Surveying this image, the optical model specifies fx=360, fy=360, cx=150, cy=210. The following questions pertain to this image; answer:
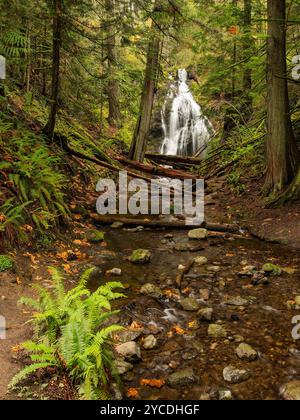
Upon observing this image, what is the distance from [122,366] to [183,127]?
2244 cm

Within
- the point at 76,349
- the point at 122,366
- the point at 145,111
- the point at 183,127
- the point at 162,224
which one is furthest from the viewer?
the point at 183,127

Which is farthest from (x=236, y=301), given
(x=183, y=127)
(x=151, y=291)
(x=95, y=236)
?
(x=183, y=127)

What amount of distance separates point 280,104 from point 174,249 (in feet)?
14.9

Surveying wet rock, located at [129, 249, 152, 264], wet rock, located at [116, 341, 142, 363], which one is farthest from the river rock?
wet rock, located at [116, 341, 142, 363]

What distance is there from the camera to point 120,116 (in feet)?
63.4

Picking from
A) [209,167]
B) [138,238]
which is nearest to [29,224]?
[138,238]

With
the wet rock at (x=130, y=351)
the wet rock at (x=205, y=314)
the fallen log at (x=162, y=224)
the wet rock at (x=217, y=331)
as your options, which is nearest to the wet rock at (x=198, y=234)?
the fallen log at (x=162, y=224)

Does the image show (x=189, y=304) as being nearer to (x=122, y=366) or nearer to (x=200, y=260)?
(x=122, y=366)

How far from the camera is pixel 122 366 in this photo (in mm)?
3537

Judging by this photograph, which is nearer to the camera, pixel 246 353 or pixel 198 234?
pixel 246 353

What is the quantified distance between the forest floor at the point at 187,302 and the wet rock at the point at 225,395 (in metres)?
0.05

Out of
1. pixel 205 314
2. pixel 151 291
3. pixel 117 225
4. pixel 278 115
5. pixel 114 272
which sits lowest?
pixel 205 314

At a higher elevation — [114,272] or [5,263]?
[5,263]

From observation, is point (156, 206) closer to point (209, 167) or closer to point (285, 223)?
point (285, 223)
